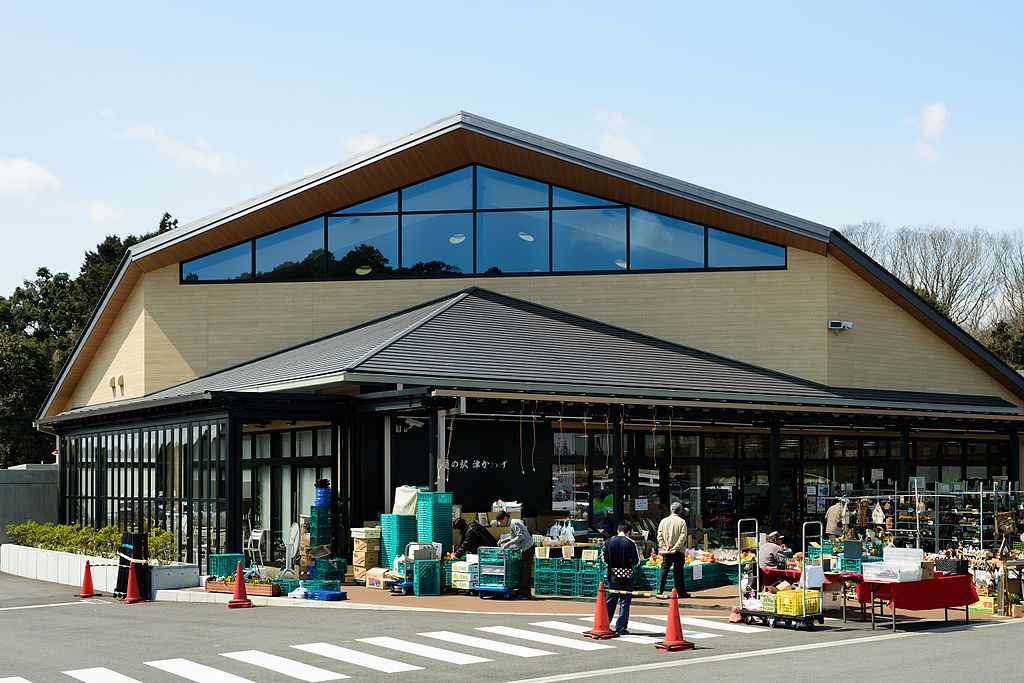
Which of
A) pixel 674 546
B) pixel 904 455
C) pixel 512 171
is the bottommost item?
pixel 674 546

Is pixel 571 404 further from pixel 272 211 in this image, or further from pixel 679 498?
pixel 272 211

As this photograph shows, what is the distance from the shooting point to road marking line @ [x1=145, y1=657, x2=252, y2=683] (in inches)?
499

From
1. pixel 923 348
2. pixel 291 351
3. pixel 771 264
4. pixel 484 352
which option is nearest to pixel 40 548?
pixel 291 351

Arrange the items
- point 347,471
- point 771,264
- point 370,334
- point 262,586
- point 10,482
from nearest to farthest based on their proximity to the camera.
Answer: point 262,586
point 347,471
point 370,334
point 771,264
point 10,482

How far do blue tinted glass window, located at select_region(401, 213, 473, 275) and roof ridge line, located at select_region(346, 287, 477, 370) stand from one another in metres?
0.89

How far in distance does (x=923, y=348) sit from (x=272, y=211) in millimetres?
17545

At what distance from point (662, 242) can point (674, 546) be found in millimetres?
12479

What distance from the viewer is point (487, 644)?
15180mm

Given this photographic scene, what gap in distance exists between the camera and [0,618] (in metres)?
18.9

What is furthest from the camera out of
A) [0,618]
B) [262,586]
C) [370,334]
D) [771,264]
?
[771,264]

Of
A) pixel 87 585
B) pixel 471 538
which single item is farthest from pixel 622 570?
pixel 87 585

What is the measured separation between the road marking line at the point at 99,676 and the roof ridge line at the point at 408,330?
9.39 metres

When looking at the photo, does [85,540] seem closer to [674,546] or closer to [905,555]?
[674,546]

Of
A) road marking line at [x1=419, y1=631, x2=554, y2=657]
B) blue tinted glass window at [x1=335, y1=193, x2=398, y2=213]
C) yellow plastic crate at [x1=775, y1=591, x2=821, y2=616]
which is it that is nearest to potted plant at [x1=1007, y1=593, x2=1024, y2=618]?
yellow plastic crate at [x1=775, y1=591, x2=821, y2=616]
